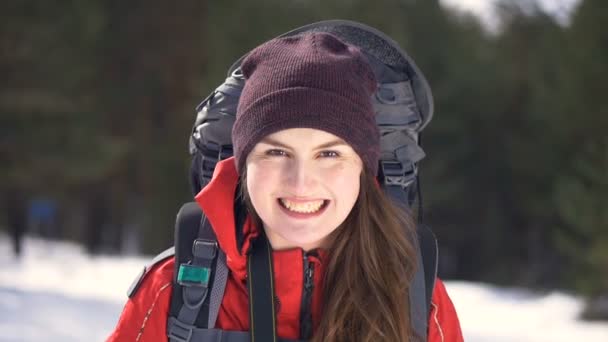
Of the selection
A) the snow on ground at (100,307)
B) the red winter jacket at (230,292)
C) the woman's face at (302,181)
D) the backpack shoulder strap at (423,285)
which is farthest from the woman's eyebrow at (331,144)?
the snow on ground at (100,307)

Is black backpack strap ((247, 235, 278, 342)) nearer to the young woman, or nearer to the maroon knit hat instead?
the young woman

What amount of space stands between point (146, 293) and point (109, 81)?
19485 mm

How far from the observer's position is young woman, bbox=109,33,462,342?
1.69 m

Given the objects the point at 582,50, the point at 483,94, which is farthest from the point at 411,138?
the point at 483,94

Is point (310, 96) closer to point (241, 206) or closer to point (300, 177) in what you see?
point (300, 177)

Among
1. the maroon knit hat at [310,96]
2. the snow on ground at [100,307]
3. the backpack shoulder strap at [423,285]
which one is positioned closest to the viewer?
the maroon knit hat at [310,96]

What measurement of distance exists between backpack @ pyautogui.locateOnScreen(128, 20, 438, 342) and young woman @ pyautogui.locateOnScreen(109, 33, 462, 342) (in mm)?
38

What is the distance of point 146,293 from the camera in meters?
1.79

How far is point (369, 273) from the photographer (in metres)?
1.81

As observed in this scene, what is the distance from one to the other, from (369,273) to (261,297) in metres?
0.25

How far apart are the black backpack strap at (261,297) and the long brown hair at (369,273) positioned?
4.0 inches

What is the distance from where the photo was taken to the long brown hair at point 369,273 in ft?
5.79

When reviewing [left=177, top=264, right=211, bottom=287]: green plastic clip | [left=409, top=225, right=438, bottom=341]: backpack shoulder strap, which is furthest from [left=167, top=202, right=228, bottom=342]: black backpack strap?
[left=409, top=225, right=438, bottom=341]: backpack shoulder strap

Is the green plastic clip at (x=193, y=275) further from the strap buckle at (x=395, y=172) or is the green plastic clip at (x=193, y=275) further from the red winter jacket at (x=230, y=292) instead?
the strap buckle at (x=395, y=172)
